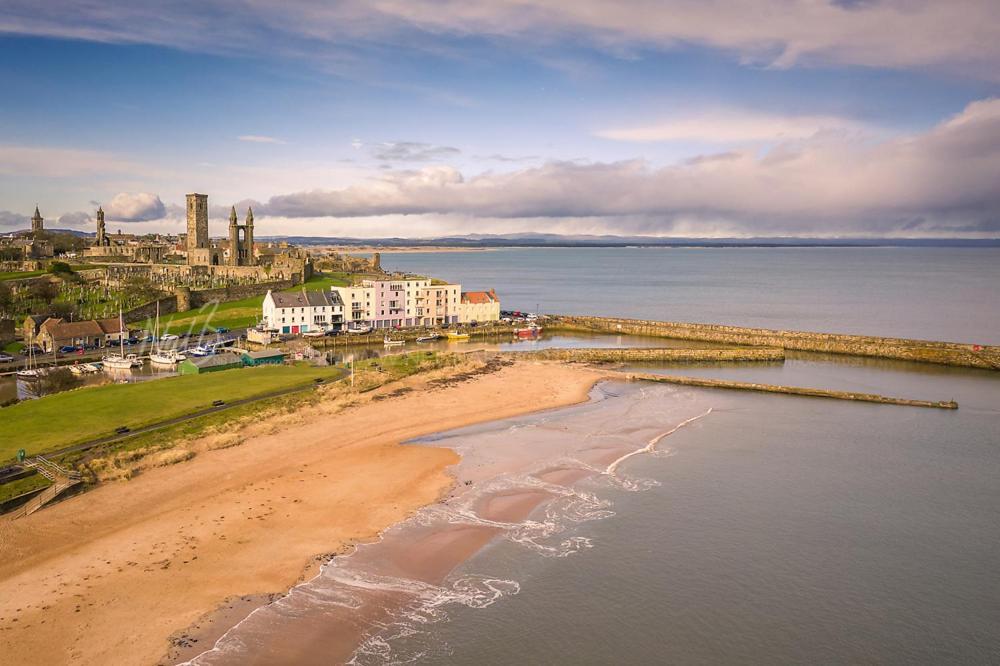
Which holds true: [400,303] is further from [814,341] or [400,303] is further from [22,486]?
[22,486]

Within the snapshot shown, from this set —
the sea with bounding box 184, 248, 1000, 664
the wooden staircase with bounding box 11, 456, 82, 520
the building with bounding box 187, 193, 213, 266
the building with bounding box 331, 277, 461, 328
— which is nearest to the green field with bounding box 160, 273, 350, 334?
the building with bounding box 331, 277, 461, 328

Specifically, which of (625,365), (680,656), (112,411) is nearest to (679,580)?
(680,656)

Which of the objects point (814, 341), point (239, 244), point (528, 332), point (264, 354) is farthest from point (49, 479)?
point (239, 244)


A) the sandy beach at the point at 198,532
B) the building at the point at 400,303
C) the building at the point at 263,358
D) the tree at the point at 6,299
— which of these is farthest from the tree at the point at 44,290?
the sandy beach at the point at 198,532

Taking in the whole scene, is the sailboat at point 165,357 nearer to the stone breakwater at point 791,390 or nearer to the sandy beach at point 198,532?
the sandy beach at point 198,532

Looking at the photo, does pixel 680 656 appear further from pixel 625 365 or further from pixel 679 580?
pixel 625 365
